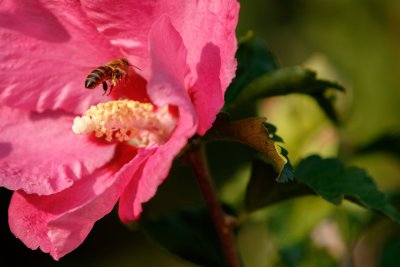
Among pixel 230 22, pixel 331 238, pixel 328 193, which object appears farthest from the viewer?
pixel 331 238

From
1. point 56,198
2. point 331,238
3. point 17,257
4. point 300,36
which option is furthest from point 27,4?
point 300,36

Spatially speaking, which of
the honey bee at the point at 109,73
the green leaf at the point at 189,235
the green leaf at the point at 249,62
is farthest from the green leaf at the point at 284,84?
the green leaf at the point at 189,235

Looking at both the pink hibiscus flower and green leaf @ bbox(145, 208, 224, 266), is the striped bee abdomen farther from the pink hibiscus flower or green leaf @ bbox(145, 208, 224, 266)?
green leaf @ bbox(145, 208, 224, 266)

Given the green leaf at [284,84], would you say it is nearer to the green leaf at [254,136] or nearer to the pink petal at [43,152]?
the green leaf at [254,136]

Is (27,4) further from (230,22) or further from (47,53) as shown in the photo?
(230,22)

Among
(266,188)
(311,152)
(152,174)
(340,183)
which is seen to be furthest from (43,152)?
(311,152)

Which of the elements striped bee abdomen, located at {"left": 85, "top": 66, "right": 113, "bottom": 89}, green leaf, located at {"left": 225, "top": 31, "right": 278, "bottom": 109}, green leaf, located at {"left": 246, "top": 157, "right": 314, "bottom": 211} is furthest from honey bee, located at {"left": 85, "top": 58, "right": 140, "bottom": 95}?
green leaf, located at {"left": 246, "top": 157, "right": 314, "bottom": 211}

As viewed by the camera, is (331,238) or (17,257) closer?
(331,238)
